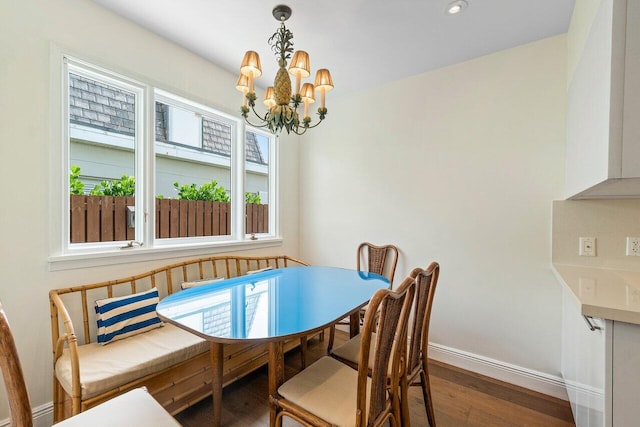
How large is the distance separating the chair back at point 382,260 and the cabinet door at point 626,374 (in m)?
1.70

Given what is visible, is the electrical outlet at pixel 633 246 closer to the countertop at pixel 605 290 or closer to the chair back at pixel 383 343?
the countertop at pixel 605 290

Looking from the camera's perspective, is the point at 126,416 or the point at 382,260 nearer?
the point at 126,416

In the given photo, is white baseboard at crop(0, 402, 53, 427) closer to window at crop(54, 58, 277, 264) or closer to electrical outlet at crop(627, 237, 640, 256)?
window at crop(54, 58, 277, 264)

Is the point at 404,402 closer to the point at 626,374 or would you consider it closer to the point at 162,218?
the point at 626,374

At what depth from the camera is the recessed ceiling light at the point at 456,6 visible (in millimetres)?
1769

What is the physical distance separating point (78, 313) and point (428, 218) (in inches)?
108

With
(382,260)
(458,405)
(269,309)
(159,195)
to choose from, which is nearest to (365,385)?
(269,309)

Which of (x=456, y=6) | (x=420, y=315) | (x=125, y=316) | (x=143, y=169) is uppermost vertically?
(x=456, y=6)

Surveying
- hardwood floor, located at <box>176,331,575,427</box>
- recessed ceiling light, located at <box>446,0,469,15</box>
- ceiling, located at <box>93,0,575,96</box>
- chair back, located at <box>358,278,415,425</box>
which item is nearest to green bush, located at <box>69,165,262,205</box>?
ceiling, located at <box>93,0,575,96</box>

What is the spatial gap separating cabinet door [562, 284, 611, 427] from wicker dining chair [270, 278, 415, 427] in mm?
735

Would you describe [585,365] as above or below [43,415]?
above

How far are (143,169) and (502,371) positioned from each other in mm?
3226

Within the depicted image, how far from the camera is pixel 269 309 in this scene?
148cm

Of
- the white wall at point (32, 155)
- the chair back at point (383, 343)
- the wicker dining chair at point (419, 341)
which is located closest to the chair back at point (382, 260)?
the wicker dining chair at point (419, 341)
